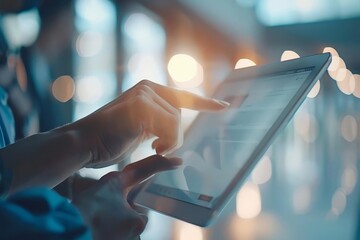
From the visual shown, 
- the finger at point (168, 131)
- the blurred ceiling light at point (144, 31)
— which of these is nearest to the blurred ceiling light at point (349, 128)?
the finger at point (168, 131)

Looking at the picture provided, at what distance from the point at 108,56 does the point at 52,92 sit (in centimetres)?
41

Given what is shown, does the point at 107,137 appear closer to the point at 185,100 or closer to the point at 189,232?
the point at 185,100

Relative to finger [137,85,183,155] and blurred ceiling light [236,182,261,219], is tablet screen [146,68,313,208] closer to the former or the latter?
finger [137,85,183,155]

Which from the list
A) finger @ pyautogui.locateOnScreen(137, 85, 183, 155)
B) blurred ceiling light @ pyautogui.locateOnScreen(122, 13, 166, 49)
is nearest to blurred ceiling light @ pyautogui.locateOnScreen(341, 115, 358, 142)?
finger @ pyautogui.locateOnScreen(137, 85, 183, 155)

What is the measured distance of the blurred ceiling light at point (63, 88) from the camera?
5.74ft

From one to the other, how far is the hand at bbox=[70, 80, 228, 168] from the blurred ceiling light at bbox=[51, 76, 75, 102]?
1.24 metres

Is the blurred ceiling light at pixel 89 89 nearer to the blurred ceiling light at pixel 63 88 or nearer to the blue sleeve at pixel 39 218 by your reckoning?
the blurred ceiling light at pixel 63 88

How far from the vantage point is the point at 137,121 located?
19.1 inches

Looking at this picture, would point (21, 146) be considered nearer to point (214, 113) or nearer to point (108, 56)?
point (214, 113)

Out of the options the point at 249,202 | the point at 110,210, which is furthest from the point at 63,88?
the point at 110,210

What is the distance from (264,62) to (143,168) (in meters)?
0.37

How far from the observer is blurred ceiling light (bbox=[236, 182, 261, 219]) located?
0.92 meters

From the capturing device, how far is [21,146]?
0.50 meters

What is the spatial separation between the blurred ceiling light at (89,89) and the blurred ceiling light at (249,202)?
0.66 metres
